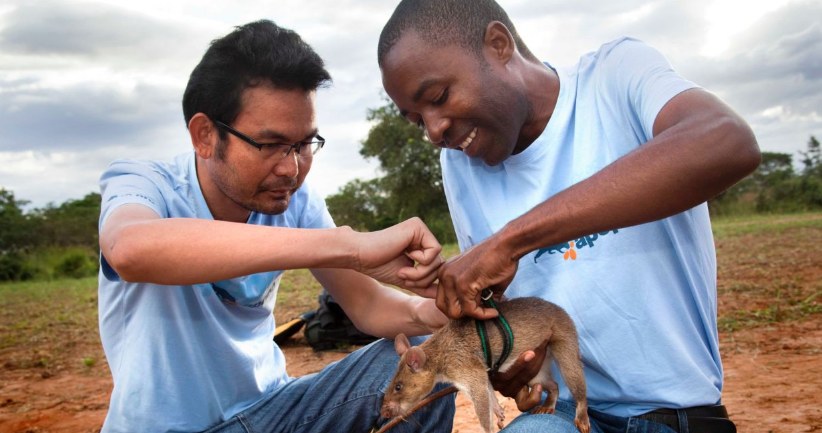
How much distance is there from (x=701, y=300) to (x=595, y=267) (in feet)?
1.78

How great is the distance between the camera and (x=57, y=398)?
823 cm

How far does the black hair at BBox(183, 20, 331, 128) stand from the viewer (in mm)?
3576

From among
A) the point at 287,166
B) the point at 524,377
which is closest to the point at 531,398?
the point at 524,377

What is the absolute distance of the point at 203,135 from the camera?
12.2ft

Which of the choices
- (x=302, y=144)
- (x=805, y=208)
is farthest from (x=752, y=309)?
(x=805, y=208)

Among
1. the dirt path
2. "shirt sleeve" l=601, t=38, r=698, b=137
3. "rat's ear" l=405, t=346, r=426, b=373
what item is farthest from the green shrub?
"shirt sleeve" l=601, t=38, r=698, b=137

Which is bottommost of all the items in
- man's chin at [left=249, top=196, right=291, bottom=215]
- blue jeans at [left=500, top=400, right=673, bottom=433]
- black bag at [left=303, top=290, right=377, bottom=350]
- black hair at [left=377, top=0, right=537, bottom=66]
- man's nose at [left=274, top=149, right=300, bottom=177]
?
black bag at [left=303, top=290, right=377, bottom=350]

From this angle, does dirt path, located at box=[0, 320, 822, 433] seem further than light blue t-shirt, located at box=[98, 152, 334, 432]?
Yes

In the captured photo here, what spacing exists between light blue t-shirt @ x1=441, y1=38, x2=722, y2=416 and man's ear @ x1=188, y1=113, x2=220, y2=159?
168cm

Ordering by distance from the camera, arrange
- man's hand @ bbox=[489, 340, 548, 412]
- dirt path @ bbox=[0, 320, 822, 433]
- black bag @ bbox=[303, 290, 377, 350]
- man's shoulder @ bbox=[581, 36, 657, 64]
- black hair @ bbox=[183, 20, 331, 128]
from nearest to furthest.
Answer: man's shoulder @ bbox=[581, 36, 657, 64] → man's hand @ bbox=[489, 340, 548, 412] → black hair @ bbox=[183, 20, 331, 128] → dirt path @ bbox=[0, 320, 822, 433] → black bag @ bbox=[303, 290, 377, 350]

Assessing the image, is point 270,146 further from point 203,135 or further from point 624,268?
point 624,268

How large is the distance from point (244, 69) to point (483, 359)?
6.73ft

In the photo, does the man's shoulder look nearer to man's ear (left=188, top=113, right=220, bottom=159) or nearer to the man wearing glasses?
the man wearing glasses

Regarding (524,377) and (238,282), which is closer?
(524,377)
